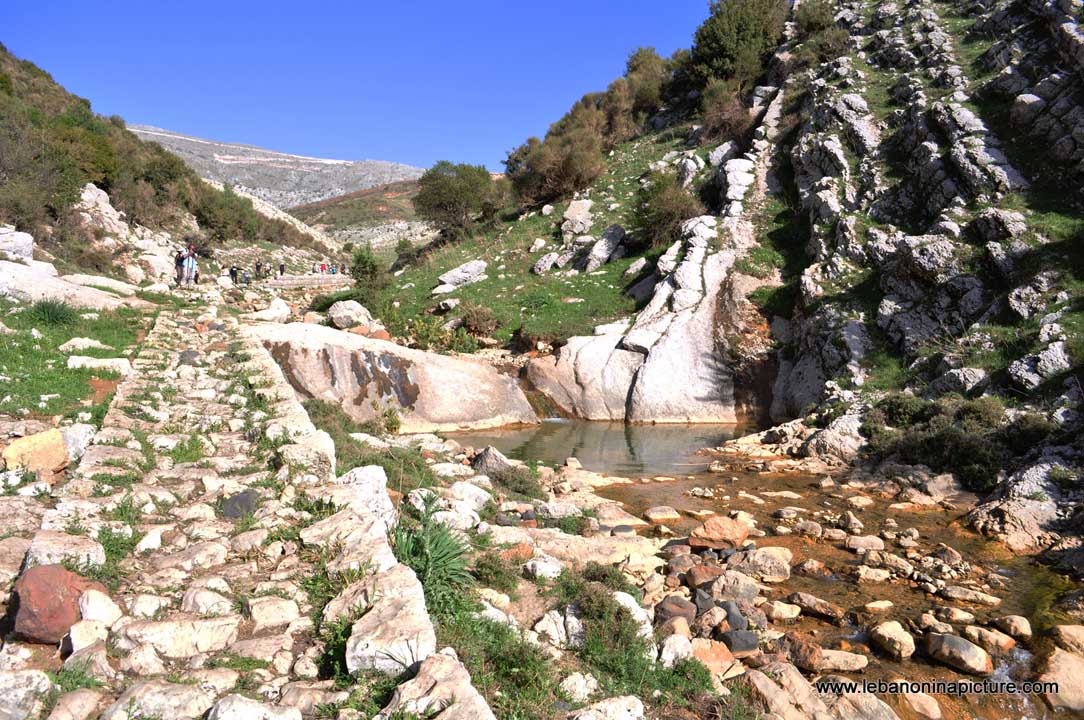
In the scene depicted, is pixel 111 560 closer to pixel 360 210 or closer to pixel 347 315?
pixel 347 315

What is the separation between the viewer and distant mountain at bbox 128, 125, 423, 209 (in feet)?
299

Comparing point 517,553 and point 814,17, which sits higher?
point 814,17

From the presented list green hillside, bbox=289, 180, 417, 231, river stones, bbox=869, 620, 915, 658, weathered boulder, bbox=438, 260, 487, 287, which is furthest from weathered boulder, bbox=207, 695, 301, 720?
green hillside, bbox=289, 180, 417, 231

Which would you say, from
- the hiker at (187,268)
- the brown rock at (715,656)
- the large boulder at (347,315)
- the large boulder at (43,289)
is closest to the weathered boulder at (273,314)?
the large boulder at (43,289)

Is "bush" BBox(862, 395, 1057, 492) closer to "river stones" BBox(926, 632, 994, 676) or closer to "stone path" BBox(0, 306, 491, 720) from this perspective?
"river stones" BBox(926, 632, 994, 676)

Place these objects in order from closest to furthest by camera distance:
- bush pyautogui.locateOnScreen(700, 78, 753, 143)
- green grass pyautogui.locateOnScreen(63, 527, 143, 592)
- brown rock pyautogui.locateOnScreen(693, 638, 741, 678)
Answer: green grass pyautogui.locateOnScreen(63, 527, 143, 592) → brown rock pyautogui.locateOnScreen(693, 638, 741, 678) → bush pyautogui.locateOnScreen(700, 78, 753, 143)

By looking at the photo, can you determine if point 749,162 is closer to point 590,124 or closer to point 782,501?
point 590,124

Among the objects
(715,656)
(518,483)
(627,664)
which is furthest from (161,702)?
(518,483)

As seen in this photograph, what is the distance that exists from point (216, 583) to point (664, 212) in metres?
22.3

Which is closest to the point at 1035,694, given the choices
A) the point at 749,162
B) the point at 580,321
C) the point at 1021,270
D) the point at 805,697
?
the point at 805,697

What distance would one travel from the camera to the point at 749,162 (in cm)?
2525

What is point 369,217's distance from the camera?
77125mm

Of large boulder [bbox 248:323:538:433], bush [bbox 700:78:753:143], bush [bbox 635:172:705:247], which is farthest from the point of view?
bush [bbox 700:78:753:143]

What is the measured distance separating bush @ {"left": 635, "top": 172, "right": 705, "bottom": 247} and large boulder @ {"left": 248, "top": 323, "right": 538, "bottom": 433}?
1056 centimetres
